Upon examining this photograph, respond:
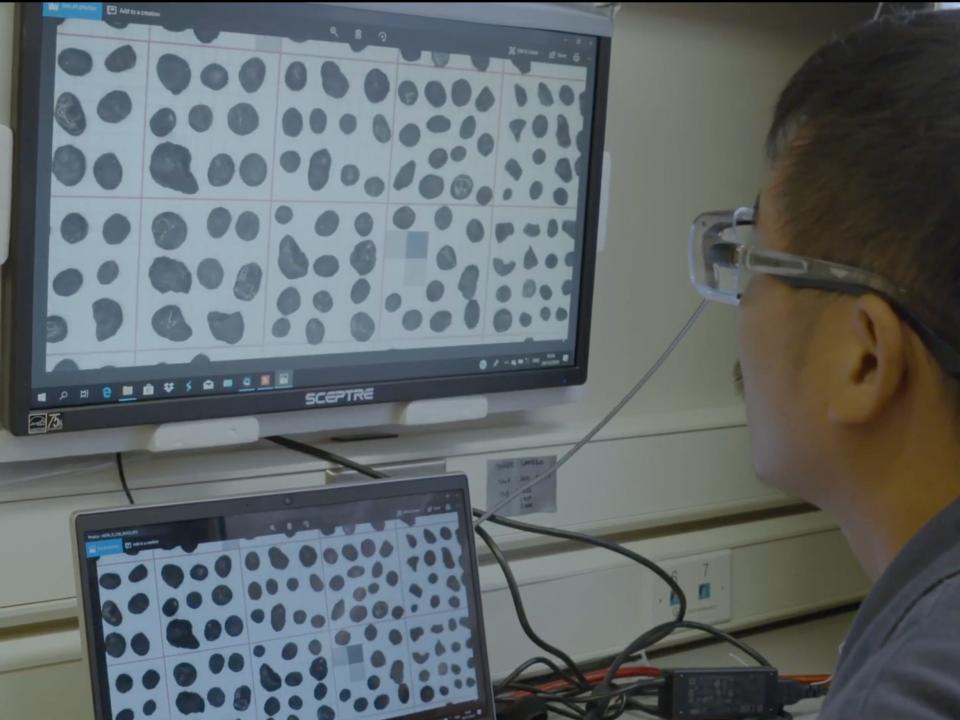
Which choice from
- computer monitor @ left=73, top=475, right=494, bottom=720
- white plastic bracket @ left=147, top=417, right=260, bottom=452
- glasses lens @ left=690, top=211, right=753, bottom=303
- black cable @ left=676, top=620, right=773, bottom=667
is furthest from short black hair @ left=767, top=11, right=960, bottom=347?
black cable @ left=676, top=620, right=773, bottom=667

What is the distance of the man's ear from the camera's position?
2.58 feet

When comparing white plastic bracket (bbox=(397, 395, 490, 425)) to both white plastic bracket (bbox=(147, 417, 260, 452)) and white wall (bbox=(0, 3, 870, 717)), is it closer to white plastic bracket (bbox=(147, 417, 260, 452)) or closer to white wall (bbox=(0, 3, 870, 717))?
white wall (bbox=(0, 3, 870, 717))

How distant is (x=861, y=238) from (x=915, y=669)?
28 cm

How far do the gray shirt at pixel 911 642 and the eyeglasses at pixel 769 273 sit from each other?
12 cm

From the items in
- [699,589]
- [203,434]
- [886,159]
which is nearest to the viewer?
[886,159]

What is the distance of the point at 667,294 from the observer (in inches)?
62.0

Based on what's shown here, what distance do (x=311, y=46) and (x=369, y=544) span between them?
478 mm

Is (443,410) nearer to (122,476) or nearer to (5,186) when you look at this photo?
(122,476)

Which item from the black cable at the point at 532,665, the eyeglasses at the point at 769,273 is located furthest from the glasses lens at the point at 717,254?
the black cable at the point at 532,665

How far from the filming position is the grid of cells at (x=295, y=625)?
1013 millimetres

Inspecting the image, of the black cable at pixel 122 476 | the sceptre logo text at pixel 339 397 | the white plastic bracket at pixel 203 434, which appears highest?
the sceptre logo text at pixel 339 397

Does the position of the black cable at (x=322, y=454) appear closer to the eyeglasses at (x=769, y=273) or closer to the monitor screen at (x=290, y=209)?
the monitor screen at (x=290, y=209)

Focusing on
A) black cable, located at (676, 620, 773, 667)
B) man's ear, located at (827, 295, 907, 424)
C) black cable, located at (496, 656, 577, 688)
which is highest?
man's ear, located at (827, 295, 907, 424)

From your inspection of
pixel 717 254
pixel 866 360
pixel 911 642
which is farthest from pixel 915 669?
pixel 717 254
